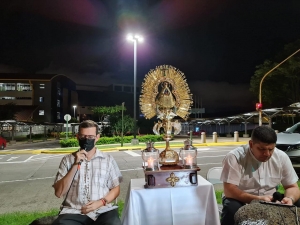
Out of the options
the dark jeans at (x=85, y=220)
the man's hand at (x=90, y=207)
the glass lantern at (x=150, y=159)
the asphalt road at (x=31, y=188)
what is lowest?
the asphalt road at (x=31, y=188)

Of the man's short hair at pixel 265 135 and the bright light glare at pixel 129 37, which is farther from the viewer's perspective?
the bright light glare at pixel 129 37

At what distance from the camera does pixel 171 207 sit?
10.3 ft

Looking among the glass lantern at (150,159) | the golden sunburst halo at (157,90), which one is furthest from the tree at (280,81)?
the glass lantern at (150,159)

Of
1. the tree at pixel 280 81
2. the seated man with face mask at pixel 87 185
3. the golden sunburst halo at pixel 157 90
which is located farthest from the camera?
the tree at pixel 280 81

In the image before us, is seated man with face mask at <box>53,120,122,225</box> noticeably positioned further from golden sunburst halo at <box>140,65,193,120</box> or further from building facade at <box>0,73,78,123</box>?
building facade at <box>0,73,78,123</box>

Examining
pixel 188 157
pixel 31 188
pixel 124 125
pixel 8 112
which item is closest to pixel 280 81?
pixel 124 125

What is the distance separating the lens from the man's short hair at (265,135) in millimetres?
2779

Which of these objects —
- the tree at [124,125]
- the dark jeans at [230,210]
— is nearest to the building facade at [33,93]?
the tree at [124,125]

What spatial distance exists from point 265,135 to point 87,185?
1.93 m

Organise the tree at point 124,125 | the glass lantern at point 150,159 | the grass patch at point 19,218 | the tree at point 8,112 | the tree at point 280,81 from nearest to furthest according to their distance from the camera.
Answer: the glass lantern at point 150,159, the grass patch at point 19,218, the tree at point 124,125, the tree at point 280,81, the tree at point 8,112

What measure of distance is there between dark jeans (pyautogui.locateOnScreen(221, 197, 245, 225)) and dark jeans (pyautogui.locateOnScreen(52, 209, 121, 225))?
1.15 m

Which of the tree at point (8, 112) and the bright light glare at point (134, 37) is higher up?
the bright light glare at point (134, 37)

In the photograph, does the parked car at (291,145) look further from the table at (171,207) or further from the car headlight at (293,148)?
the table at (171,207)

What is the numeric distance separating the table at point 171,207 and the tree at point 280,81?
27.2m
